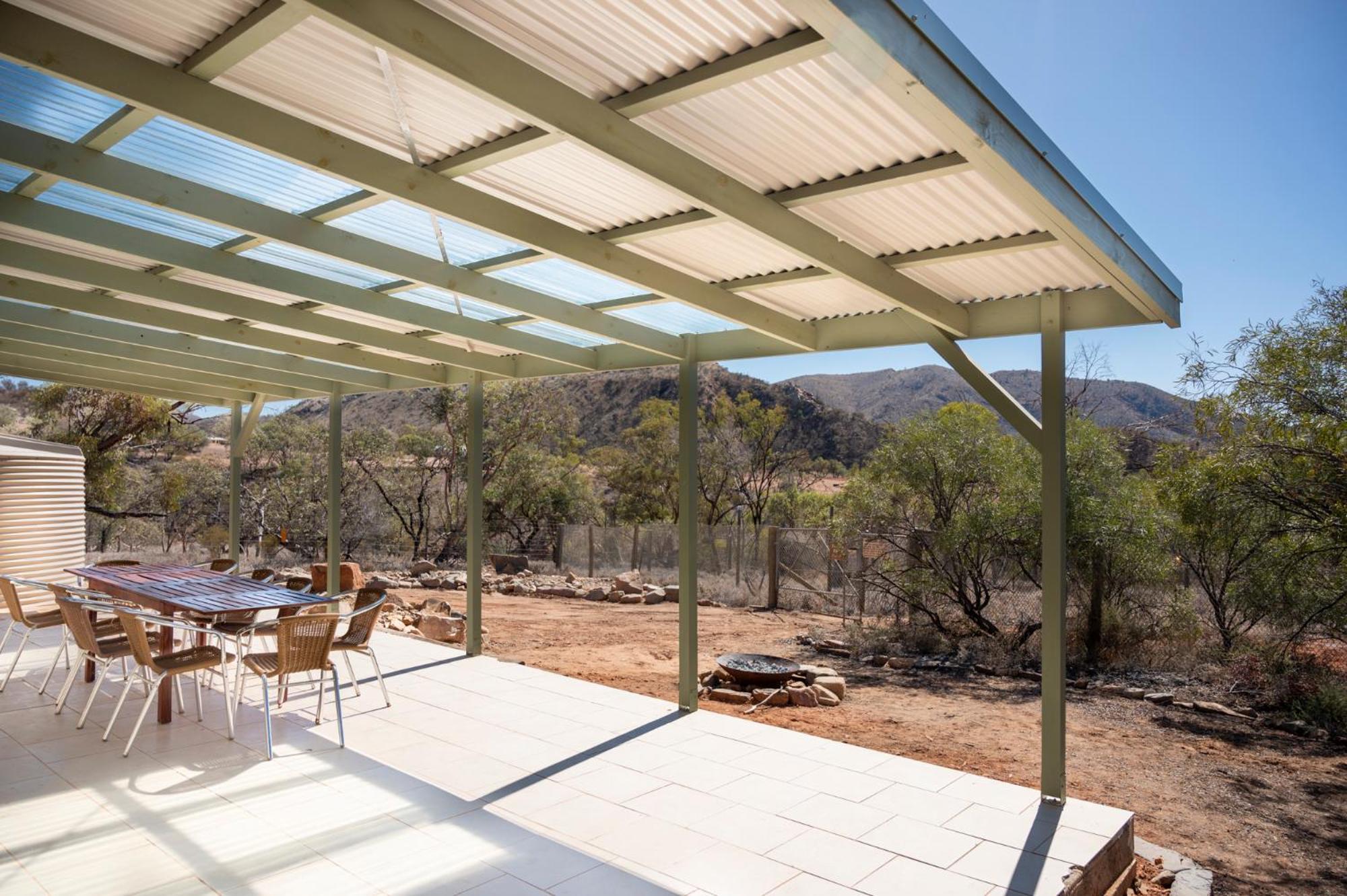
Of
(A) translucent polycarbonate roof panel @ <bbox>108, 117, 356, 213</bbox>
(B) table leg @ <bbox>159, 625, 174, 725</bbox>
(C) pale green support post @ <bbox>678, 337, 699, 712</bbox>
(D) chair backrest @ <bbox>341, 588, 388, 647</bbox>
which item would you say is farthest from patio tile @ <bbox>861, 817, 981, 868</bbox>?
(B) table leg @ <bbox>159, 625, 174, 725</bbox>

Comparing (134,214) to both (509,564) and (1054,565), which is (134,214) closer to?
(1054,565)

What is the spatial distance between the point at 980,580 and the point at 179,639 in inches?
329

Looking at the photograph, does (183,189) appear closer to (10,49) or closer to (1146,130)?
(10,49)

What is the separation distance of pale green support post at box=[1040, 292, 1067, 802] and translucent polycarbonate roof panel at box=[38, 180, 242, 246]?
13.8ft

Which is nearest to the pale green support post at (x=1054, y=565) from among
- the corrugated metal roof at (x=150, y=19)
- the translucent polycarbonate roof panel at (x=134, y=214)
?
the corrugated metal roof at (x=150, y=19)

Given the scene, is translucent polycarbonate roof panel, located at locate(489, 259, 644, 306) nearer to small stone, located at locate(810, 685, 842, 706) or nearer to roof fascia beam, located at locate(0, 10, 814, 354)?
roof fascia beam, located at locate(0, 10, 814, 354)

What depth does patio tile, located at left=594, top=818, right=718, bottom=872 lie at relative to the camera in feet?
11.5

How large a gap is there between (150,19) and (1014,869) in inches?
171

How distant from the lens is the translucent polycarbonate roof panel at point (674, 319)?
5.41 meters

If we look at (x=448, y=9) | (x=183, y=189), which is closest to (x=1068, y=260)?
(x=448, y=9)

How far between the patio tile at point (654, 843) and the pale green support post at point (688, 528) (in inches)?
81.1

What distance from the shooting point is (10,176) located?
3750 millimetres

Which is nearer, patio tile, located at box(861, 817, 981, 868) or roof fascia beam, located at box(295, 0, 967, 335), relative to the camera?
roof fascia beam, located at box(295, 0, 967, 335)

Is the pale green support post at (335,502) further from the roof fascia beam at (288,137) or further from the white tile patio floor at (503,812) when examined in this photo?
the roof fascia beam at (288,137)
